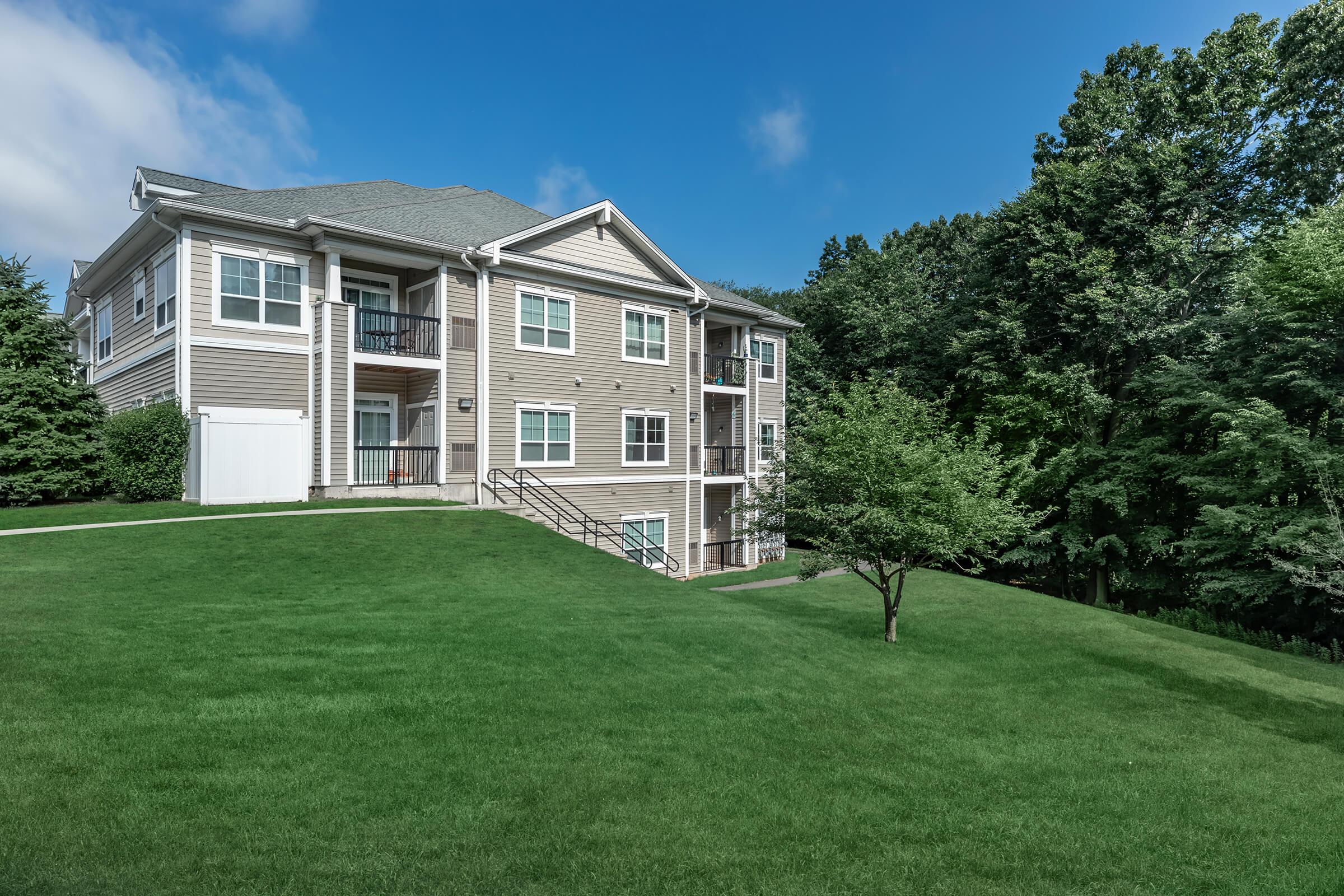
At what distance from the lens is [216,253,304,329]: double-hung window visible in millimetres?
17328

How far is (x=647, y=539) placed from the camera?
2406cm

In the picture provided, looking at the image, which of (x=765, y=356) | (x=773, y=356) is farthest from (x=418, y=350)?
(x=773, y=356)

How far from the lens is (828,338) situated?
36.4 metres

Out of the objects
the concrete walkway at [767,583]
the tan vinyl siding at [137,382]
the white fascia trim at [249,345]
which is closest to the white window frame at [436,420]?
the white fascia trim at [249,345]

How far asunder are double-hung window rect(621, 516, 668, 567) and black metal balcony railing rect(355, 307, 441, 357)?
26.2 feet

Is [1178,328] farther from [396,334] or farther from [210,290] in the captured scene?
[210,290]

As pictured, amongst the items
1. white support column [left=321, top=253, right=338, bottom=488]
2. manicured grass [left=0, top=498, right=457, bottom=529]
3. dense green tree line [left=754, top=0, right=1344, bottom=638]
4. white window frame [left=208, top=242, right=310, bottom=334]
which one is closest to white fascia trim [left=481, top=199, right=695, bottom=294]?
white support column [left=321, top=253, right=338, bottom=488]

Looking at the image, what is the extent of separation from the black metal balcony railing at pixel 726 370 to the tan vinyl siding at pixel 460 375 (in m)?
10.0

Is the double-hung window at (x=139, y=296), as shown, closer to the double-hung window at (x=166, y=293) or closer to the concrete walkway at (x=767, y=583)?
the double-hung window at (x=166, y=293)

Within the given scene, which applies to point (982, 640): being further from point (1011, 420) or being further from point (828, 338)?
point (828, 338)

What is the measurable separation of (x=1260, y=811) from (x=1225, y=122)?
24683 millimetres

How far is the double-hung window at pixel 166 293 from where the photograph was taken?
58.1 feet

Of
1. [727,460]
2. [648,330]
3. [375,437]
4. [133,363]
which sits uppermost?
[648,330]

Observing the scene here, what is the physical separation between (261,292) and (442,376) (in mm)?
4596
